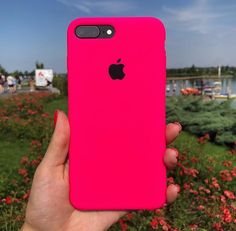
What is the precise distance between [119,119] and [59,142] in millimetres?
404

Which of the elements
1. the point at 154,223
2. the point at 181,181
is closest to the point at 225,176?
the point at 181,181

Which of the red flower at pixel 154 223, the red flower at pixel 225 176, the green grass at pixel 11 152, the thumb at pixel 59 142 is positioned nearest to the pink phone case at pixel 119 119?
the thumb at pixel 59 142

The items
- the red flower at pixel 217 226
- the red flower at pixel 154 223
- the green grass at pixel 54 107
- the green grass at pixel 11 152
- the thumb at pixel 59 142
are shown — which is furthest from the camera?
the green grass at pixel 54 107

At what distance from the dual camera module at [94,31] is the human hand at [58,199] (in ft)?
1.72

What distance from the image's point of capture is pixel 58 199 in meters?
2.53

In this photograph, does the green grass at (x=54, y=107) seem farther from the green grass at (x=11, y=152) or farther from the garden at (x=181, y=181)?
the green grass at (x=11, y=152)

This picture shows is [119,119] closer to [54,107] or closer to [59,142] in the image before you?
[59,142]

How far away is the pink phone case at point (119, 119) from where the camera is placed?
8.20 ft

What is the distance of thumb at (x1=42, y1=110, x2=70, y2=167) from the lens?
2.48m

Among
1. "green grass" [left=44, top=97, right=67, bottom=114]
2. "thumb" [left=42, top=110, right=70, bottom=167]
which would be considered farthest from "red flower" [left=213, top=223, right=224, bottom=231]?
"green grass" [left=44, top=97, right=67, bottom=114]

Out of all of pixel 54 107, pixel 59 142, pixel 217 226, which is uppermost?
pixel 59 142

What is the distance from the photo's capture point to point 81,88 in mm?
2500

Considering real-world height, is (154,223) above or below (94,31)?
below

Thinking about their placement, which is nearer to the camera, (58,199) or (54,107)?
(58,199)
